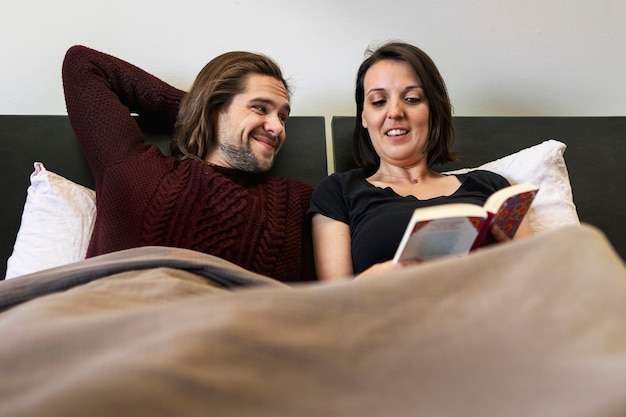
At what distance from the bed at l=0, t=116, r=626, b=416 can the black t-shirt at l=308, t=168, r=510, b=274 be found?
0.62 metres

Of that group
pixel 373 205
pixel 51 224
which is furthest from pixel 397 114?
pixel 51 224

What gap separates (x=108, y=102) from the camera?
1462 mm

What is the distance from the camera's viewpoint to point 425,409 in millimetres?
583

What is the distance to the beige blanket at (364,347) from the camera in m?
0.55

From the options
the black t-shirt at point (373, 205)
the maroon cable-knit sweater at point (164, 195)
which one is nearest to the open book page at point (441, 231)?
the black t-shirt at point (373, 205)

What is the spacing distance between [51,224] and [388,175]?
0.81 meters

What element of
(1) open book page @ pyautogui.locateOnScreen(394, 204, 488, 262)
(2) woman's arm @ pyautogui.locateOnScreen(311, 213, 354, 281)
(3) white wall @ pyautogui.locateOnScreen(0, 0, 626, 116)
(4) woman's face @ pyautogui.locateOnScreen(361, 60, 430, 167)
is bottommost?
(2) woman's arm @ pyautogui.locateOnScreen(311, 213, 354, 281)

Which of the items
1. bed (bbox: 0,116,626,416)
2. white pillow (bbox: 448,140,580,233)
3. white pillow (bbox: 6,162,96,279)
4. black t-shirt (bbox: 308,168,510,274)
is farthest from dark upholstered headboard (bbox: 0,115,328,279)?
bed (bbox: 0,116,626,416)

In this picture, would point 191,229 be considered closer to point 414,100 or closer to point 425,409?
point 414,100

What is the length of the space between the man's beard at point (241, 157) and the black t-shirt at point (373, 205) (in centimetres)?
16

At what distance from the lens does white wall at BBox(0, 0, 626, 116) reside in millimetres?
1709

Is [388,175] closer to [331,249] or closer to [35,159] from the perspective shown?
[331,249]

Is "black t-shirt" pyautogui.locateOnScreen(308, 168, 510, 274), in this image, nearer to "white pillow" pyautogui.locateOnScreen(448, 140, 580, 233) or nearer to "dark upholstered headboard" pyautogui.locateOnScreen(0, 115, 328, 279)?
"white pillow" pyautogui.locateOnScreen(448, 140, 580, 233)

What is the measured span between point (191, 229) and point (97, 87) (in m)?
0.44
